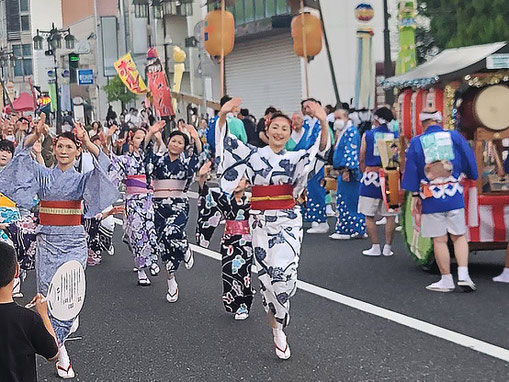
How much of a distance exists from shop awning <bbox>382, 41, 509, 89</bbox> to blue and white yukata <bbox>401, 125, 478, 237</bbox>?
0.63 metres

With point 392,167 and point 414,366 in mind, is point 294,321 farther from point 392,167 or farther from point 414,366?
point 392,167

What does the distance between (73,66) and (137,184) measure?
69.3ft

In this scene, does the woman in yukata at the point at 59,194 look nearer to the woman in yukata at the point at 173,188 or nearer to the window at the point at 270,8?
the woman in yukata at the point at 173,188

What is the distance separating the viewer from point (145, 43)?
169 feet

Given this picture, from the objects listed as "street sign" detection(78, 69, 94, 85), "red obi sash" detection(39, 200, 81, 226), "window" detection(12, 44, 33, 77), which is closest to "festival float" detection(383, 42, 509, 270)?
"red obi sash" detection(39, 200, 81, 226)

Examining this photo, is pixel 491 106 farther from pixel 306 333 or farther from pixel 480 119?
pixel 306 333

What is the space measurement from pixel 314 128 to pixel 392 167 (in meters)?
1.40

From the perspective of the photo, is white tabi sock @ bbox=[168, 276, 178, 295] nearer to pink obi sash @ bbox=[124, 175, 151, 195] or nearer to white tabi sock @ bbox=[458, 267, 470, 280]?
pink obi sash @ bbox=[124, 175, 151, 195]

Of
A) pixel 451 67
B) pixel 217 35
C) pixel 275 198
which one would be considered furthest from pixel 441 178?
pixel 217 35

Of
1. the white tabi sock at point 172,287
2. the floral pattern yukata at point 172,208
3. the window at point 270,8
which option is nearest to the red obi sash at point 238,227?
the floral pattern yukata at point 172,208

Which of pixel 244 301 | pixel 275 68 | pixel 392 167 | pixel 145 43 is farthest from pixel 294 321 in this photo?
pixel 145 43

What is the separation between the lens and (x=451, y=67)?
29.0 ft

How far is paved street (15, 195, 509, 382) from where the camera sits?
19.9 feet

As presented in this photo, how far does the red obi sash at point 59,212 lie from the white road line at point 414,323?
2.66 m
